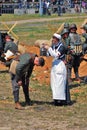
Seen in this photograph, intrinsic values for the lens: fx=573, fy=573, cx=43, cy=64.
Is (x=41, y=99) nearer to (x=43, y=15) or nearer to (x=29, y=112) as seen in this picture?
(x=29, y=112)

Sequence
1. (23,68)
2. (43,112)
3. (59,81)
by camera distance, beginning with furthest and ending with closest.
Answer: (59,81) → (43,112) → (23,68)

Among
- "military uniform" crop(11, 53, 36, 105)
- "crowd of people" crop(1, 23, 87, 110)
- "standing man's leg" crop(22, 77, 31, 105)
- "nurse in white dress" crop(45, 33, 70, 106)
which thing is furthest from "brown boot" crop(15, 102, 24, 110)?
"nurse in white dress" crop(45, 33, 70, 106)

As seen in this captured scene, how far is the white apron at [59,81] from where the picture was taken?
13.5 metres

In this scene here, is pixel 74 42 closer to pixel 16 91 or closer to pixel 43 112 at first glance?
pixel 16 91

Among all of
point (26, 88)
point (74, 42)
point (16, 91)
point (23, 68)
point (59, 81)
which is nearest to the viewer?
point (23, 68)

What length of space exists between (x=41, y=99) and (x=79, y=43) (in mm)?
2708

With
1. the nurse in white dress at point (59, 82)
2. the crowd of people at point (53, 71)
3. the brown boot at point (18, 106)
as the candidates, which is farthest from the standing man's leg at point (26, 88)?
the nurse in white dress at point (59, 82)

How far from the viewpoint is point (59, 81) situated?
13.5m

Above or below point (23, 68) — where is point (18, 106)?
below

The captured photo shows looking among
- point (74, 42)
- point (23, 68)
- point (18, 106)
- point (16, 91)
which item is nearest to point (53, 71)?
point (16, 91)

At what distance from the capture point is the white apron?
13453 millimetres

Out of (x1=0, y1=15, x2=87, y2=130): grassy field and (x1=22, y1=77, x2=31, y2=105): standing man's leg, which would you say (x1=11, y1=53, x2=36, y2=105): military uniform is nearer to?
(x1=22, y1=77, x2=31, y2=105): standing man's leg

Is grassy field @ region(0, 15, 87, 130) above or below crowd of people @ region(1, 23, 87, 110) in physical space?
below

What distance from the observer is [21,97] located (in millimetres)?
14617
